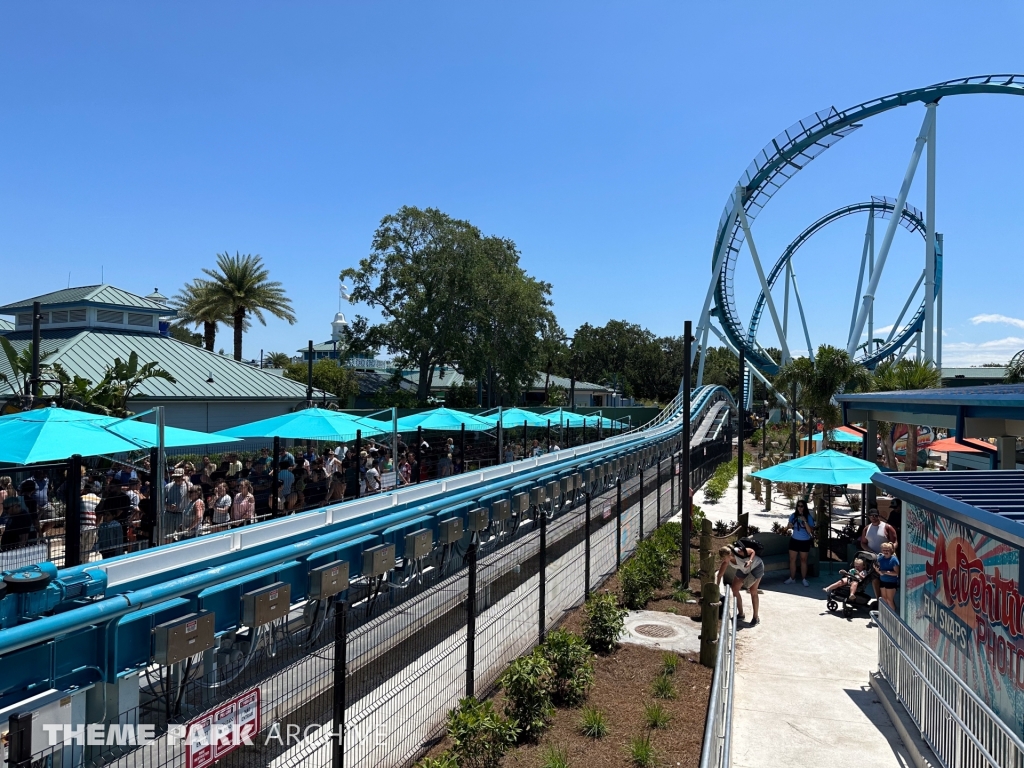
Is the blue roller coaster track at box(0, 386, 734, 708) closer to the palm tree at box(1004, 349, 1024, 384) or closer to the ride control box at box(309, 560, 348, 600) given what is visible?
the ride control box at box(309, 560, 348, 600)

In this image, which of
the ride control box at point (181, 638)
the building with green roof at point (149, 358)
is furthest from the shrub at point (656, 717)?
the building with green roof at point (149, 358)

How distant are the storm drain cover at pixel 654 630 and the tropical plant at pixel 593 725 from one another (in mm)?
2822

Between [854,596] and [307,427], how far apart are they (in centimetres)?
971

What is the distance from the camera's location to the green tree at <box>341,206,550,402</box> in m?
42.2

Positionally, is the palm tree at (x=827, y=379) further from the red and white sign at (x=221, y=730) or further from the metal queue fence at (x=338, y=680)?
the red and white sign at (x=221, y=730)

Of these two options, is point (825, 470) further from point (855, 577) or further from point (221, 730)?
point (221, 730)

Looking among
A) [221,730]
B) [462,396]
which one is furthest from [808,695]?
[462,396]

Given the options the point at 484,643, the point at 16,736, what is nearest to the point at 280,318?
the point at 484,643

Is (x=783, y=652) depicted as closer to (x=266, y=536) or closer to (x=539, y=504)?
(x=539, y=504)

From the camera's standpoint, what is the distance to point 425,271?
4278 centimetres

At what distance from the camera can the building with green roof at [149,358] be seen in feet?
82.8

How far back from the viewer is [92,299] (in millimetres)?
29188

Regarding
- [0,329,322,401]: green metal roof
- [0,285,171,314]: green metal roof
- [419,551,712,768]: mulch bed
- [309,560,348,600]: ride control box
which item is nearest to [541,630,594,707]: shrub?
[419,551,712,768]: mulch bed

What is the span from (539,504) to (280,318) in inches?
1321
